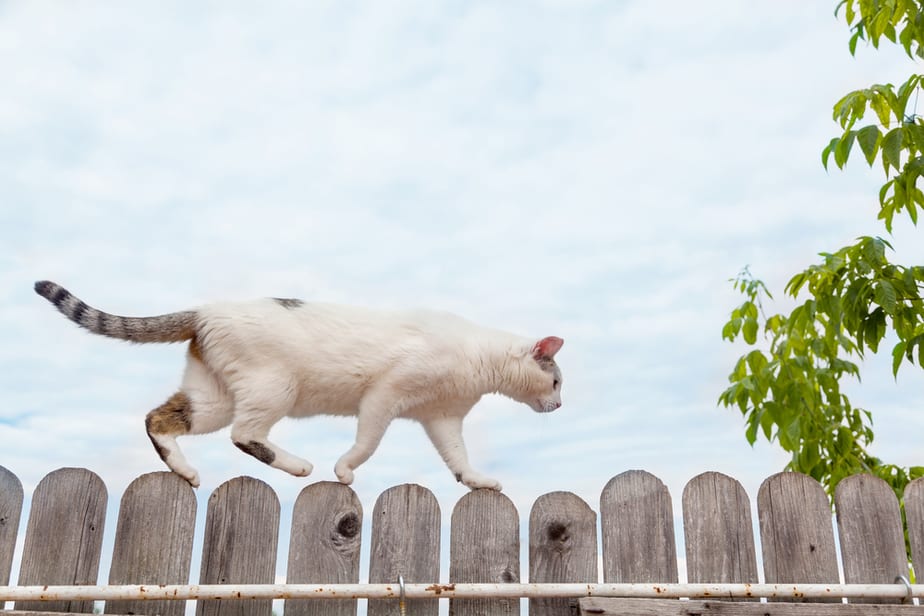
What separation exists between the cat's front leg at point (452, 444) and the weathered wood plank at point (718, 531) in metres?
0.67

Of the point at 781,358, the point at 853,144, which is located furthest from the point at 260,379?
the point at 781,358

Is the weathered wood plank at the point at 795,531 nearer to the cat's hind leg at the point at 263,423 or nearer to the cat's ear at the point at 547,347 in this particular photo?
the cat's ear at the point at 547,347

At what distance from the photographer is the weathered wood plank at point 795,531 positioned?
2.60m

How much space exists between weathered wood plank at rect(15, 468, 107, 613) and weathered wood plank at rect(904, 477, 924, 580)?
2591mm

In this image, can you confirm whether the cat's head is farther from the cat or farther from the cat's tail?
the cat's tail

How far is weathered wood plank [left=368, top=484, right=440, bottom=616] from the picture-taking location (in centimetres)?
243

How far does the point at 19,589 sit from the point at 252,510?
64 centimetres

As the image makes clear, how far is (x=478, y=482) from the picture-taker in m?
2.68

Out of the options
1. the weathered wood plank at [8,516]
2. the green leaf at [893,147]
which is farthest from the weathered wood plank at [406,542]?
the green leaf at [893,147]

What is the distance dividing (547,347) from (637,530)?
2.21ft

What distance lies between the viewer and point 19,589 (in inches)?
89.7

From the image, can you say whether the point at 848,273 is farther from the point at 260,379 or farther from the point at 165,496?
the point at 165,496

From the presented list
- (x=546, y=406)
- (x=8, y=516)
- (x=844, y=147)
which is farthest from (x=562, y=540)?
(x=844, y=147)

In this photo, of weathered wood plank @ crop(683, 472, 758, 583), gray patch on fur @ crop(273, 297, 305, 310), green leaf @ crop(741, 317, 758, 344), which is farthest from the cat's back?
green leaf @ crop(741, 317, 758, 344)
